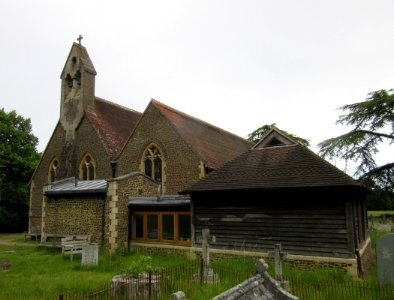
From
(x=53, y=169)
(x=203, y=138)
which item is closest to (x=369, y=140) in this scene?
(x=203, y=138)

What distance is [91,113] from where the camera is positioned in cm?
2734

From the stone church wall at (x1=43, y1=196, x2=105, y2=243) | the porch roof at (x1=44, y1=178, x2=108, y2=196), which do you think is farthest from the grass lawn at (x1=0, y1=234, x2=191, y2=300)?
the porch roof at (x1=44, y1=178, x2=108, y2=196)

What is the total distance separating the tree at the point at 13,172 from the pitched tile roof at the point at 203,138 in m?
20.9

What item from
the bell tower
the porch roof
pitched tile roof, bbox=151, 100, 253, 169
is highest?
the bell tower

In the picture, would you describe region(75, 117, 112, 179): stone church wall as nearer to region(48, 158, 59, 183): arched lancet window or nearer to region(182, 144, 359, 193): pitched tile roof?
region(48, 158, 59, 183): arched lancet window

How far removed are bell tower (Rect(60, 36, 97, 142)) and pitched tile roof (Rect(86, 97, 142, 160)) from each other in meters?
1.08

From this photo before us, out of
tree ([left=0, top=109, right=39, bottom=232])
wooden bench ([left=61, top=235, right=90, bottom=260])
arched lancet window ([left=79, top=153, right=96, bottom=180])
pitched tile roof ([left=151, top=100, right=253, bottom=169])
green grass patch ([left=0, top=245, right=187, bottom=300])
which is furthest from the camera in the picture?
tree ([left=0, top=109, right=39, bottom=232])

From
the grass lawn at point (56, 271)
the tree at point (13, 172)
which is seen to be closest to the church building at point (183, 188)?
the grass lawn at point (56, 271)

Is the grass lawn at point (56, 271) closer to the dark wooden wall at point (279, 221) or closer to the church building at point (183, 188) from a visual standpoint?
the church building at point (183, 188)

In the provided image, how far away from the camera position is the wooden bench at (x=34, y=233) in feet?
86.3

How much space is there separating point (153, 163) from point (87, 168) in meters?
6.45

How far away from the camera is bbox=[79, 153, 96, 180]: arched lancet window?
25.6m

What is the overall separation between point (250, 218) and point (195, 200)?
9.43 feet

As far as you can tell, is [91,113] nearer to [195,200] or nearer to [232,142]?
[232,142]
